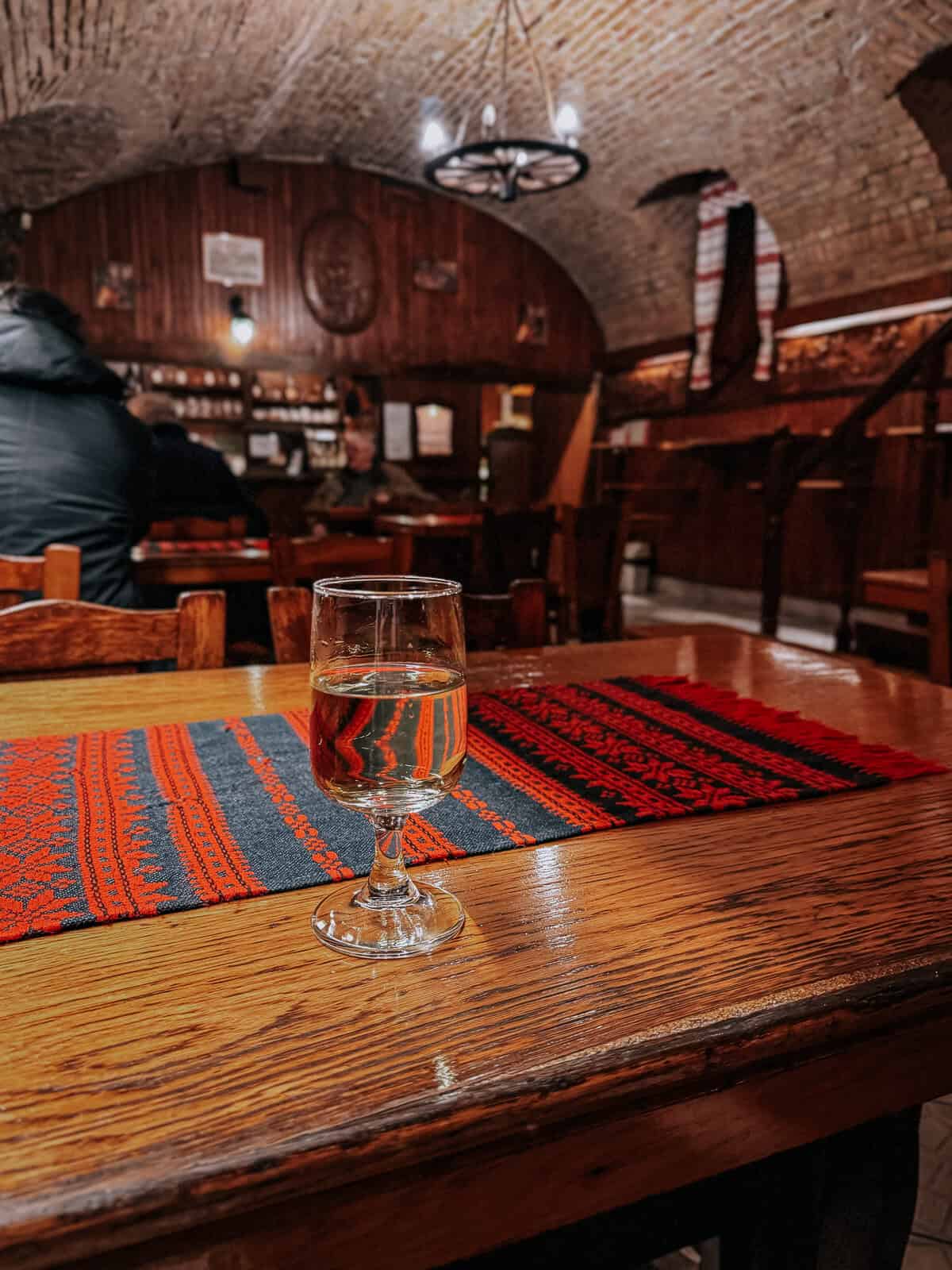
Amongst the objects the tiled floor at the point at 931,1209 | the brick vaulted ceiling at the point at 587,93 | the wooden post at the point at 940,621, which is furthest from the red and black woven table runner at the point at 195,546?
the brick vaulted ceiling at the point at 587,93

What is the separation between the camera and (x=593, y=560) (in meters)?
4.41

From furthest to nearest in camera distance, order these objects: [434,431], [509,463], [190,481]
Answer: [509,463], [434,431], [190,481]

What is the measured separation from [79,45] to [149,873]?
6269 mm

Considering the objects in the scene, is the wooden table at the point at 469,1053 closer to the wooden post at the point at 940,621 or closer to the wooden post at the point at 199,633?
the wooden post at the point at 199,633

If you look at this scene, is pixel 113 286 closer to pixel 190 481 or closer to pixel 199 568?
pixel 190 481

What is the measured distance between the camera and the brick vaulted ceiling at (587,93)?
5438mm

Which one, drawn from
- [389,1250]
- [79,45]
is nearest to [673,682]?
[389,1250]

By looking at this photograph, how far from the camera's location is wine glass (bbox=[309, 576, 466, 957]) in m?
0.60

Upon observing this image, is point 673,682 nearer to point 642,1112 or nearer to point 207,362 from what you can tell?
point 642,1112

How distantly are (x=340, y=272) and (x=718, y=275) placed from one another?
368cm

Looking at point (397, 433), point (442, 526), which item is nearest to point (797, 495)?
point (397, 433)

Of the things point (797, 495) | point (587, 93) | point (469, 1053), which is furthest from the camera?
point (797, 495)

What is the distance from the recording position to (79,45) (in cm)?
534

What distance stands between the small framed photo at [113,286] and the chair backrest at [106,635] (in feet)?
25.9
